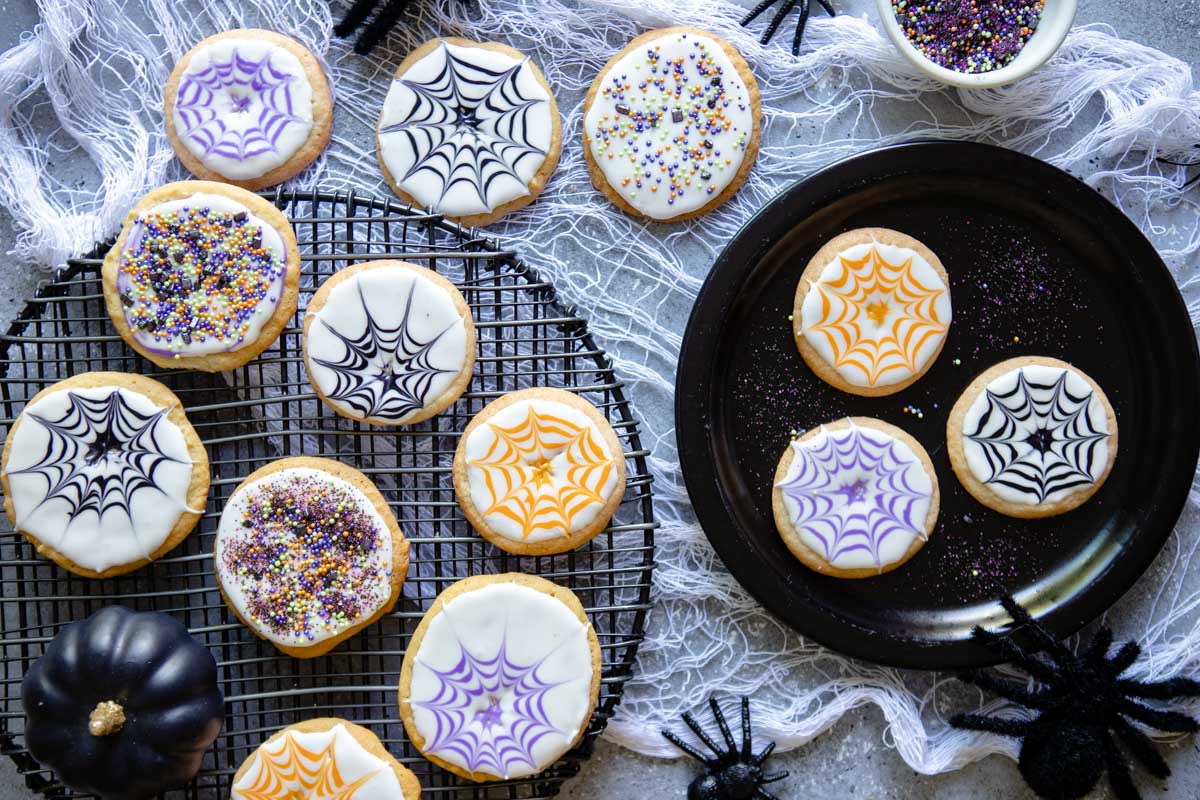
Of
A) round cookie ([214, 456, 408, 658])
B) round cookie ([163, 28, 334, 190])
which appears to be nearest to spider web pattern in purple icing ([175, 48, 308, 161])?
round cookie ([163, 28, 334, 190])

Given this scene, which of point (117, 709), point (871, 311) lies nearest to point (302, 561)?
point (117, 709)

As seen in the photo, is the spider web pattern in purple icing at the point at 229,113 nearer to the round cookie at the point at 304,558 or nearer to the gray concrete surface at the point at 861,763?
the gray concrete surface at the point at 861,763

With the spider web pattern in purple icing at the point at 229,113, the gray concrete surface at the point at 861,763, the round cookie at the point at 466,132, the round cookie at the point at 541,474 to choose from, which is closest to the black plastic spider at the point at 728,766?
the gray concrete surface at the point at 861,763

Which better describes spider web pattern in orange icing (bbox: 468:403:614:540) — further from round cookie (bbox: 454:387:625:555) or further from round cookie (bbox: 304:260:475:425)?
round cookie (bbox: 304:260:475:425)

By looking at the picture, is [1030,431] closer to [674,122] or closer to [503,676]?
[674,122]

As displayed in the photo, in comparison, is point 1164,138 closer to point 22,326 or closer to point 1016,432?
point 1016,432

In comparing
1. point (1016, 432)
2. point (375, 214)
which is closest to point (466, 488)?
point (375, 214)
